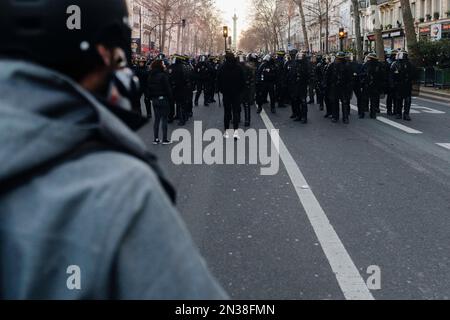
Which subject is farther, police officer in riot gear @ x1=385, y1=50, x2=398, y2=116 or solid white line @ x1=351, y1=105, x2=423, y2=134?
police officer in riot gear @ x1=385, y1=50, x2=398, y2=116

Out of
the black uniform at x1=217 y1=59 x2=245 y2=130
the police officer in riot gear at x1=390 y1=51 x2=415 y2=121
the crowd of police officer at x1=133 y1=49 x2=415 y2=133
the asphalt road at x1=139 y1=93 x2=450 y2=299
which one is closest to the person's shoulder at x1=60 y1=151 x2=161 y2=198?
the asphalt road at x1=139 y1=93 x2=450 y2=299

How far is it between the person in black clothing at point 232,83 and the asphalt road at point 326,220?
1.88 metres

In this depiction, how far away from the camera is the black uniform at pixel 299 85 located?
15.6 metres

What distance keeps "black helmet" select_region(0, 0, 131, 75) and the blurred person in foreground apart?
0.05m

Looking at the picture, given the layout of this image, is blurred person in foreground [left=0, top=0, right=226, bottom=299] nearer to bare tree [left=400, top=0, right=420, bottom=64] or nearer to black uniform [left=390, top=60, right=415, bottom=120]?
black uniform [left=390, top=60, right=415, bottom=120]

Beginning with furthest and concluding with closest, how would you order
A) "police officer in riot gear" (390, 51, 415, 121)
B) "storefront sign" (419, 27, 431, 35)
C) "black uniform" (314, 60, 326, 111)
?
"storefront sign" (419, 27, 431, 35), "black uniform" (314, 60, 326, 111), "police officer in riot gear" (390, 51, 415, 121)

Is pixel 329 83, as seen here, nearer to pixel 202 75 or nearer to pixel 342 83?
pixel 342 83

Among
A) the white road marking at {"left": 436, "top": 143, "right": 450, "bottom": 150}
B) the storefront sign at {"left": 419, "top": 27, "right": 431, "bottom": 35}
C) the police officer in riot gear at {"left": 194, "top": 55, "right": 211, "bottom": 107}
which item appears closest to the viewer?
the white road marking at {"left": 436, "top": 143, "right": 450, "bottom": 150}

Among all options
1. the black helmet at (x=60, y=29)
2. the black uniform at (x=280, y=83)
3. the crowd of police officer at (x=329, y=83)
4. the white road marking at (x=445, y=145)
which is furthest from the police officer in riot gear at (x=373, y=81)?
the black helmet at (x=60, y=29)

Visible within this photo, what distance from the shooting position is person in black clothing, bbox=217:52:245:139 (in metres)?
12.9

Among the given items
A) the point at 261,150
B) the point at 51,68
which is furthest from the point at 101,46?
the point at 261,150
